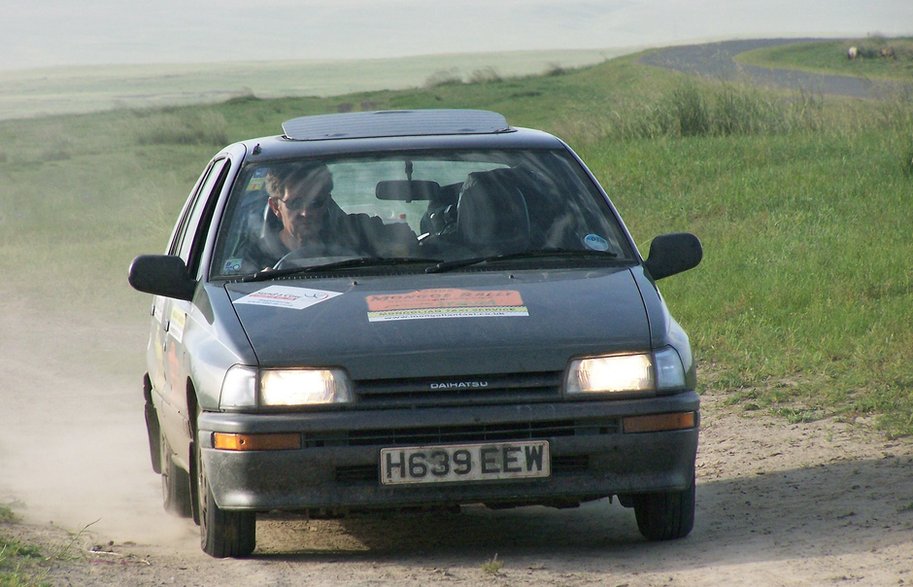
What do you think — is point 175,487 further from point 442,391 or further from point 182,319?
A: point 442,391

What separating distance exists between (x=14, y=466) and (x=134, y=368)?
4060 mm

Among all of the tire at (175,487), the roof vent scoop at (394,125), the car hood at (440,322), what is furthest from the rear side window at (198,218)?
the tire at (175,487)

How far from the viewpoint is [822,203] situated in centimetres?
1628

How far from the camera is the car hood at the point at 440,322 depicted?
5062 millimetres

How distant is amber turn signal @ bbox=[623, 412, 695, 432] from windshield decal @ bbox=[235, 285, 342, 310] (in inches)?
46.8

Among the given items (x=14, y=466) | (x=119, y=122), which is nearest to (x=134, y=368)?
(x=14, y=466)

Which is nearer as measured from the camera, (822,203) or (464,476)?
(464,476)

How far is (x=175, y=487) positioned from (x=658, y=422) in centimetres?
261

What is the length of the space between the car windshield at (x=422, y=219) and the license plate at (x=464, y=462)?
1071 millimetres

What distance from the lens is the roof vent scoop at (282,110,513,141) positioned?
6.73 metres

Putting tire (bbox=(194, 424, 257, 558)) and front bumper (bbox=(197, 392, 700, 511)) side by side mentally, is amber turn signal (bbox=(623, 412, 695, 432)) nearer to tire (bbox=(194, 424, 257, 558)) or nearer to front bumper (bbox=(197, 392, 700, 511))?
front bumper (bbox=(197, 392, 700, 511))

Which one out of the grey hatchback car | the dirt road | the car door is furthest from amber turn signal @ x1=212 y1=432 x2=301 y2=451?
the car door

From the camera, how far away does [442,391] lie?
16.5ft

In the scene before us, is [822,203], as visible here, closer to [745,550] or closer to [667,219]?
[667,219]
